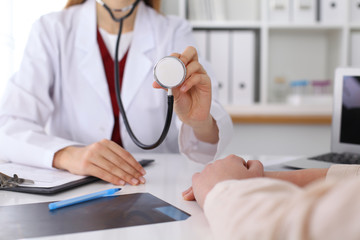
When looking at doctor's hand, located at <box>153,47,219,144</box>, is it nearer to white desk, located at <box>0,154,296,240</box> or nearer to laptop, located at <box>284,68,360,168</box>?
white desk, located at <box>0,154,296,240</box>

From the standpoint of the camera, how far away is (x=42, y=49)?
1175 mm

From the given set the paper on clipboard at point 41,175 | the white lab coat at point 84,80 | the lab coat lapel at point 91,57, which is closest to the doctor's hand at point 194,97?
the white lab coat at point 84,80

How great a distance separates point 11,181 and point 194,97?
1.33ft

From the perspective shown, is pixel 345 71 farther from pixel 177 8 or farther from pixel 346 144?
pixel 177 8

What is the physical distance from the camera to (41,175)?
769 mm

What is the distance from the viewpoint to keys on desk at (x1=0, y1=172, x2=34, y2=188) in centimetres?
68

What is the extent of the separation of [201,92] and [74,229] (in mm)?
420

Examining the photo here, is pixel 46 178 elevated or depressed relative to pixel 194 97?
depressed

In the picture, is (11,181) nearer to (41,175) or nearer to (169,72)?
(41,175)

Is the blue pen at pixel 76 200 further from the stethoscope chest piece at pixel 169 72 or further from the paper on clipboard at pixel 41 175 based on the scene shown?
the stethoscope chest piece at pixel 169 72

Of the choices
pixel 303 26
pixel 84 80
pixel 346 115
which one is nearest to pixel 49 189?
pixel 84 80

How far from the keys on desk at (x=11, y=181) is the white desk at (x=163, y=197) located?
17 mm

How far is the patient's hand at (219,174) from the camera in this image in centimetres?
53

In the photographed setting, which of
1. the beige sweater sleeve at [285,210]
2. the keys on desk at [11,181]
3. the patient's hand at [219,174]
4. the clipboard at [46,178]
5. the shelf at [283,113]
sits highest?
the beige sweater sleeve at [285,210]
